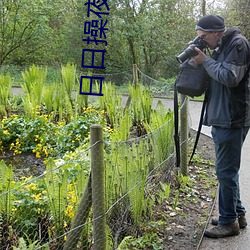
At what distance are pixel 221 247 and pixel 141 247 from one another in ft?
2.16

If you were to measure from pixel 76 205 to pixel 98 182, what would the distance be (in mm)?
510

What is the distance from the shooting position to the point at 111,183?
9.27 ft

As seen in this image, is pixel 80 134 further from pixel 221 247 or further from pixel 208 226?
pixel 221 247

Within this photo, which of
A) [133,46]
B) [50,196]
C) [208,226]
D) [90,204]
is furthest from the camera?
[133,46]

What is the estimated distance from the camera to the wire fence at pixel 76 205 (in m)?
2.34

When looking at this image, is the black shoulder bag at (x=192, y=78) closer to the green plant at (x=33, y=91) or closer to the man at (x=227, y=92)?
the man at (x=227, y=92)

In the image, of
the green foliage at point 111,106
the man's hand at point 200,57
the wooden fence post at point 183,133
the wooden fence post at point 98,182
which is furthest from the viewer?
the green foliage at point 111,106

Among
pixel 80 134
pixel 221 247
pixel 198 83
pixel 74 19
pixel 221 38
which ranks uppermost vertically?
pixel 74 19

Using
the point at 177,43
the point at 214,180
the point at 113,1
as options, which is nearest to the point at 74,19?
the point at 113,1

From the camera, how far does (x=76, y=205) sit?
2645 millimetres

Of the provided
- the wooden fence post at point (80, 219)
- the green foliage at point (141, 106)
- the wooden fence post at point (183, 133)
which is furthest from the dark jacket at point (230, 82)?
the green foliage at point (141, 106)

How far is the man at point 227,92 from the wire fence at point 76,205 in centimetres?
66

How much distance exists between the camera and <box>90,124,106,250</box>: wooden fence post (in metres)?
2.20

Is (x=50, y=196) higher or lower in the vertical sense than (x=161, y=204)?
higher
